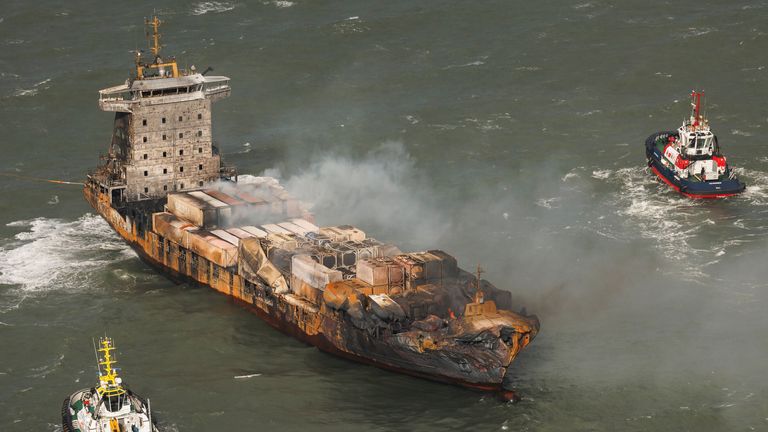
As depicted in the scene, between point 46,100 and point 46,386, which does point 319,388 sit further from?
point 46,100

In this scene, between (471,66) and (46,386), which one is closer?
(46,386)

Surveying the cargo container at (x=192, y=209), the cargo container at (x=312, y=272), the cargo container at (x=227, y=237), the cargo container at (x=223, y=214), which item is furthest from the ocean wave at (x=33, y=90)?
the cargo container at (x=312, y=272)

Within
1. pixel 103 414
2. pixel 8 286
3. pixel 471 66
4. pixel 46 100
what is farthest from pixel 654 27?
pixel 103 414

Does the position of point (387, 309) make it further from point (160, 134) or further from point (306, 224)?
point (160, 134)

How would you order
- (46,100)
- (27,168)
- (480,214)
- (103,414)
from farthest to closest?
(46,100)
(27,168)
(480,214)
(103,414)

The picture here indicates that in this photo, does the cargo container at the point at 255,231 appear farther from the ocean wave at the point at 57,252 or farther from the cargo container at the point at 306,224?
the ocean wave at the point at 57,252

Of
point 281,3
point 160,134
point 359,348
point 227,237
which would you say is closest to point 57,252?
point 160,134
